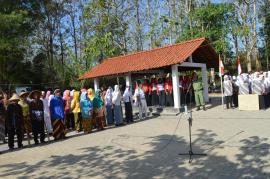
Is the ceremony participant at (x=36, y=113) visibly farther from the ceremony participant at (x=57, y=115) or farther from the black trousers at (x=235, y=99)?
the black trousers at (x=235, y=99)

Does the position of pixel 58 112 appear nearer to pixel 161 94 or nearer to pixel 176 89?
pixel 176 89

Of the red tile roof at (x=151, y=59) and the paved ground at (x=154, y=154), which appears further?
the red tile roof at (x=151, y=59)

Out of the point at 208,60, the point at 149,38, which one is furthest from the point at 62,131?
the point at 149,38

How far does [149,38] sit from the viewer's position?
38.8 meters

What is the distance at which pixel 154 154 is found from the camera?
9164 millimetres

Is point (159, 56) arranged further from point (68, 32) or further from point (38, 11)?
point (68, 32)

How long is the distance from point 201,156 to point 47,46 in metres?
38.2

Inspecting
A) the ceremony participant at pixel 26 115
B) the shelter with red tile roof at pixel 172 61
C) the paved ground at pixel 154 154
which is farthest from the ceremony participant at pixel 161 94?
the ceremony participant at pixel 26 115

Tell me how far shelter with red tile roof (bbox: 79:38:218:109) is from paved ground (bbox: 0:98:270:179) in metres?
5.31

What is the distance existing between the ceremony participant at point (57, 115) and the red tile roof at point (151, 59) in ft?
24.4

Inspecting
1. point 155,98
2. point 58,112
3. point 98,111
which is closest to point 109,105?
point 98,111

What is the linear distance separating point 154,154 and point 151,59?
40.2 feet

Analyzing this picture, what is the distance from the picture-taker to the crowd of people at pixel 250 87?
17283 millimetres

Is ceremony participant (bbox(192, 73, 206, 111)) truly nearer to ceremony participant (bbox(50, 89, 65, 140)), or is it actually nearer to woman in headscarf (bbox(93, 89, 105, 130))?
woman in headscarf (bbox(93, 89, 105, 130))
